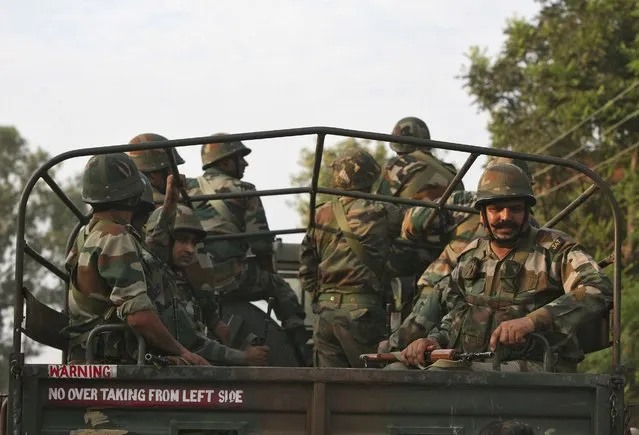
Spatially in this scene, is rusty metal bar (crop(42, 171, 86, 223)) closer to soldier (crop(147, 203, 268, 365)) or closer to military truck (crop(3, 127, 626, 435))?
soldier (crop(147, 203, 268, 365))

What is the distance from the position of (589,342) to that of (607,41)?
56.6 feet

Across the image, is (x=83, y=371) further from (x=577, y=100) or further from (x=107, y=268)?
(x=577, y=100)

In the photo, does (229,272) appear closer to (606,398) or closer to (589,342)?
(589,342)

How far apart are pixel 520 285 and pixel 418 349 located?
2.08ft

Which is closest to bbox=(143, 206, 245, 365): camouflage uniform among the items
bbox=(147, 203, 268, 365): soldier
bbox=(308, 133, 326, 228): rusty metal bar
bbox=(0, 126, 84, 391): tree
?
bbox=(147, 203, 268, 365): soldier

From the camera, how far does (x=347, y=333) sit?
10320 millimetres

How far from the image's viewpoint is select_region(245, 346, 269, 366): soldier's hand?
8.11 metres

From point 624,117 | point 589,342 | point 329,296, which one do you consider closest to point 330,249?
point 329,296

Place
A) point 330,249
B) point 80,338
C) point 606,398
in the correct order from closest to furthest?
point 606,398
point 80,338
point 330,249

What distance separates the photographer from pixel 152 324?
721cm

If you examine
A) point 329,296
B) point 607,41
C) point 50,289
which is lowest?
point 329,296

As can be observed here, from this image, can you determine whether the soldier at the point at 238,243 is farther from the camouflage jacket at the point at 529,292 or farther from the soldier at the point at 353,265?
the camouflage jacket at the point at 529,292

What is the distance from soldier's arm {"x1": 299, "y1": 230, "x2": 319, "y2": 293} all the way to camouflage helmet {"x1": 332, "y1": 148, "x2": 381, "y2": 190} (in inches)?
16.2

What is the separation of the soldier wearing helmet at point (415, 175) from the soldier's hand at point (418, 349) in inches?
117
